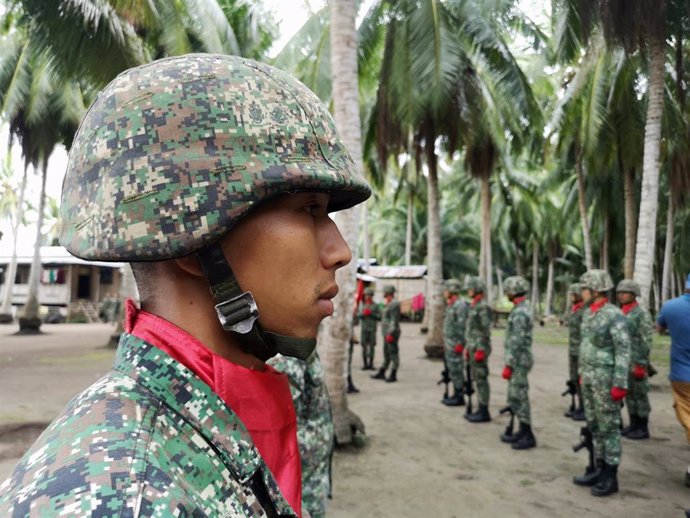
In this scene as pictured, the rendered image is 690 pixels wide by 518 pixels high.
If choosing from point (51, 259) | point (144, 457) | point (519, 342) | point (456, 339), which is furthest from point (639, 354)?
point (51, 259)

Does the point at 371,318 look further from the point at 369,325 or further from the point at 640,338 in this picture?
the point at 640,338

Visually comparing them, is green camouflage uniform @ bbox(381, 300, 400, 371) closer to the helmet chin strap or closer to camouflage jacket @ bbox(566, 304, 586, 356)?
camouflage jacket @ bbox(566, 304, 586, 356)

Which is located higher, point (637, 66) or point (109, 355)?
point (637, 66)

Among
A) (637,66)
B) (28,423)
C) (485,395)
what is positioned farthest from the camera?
(637,66)

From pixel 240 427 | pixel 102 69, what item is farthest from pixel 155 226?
pixel 102 69

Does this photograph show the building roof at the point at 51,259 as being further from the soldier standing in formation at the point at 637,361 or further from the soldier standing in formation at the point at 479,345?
the soldier standing in formation at the point at 637,361

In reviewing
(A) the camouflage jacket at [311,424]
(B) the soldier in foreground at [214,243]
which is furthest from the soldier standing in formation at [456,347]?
(B) the soldier in foreground at [214,243]

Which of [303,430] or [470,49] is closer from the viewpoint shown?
[303,430]

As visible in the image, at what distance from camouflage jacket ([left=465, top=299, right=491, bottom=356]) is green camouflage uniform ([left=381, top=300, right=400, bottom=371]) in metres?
2.58

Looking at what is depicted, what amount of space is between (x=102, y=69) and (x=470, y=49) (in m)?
7.16

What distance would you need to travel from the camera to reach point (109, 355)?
39.6 ft

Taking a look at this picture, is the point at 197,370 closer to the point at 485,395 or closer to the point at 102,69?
the point at 485,395

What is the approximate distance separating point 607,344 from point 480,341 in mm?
2426

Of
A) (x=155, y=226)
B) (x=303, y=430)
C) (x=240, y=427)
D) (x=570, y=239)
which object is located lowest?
(x=303, y=430)
